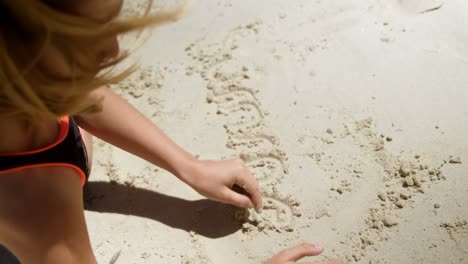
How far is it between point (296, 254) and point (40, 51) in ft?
2.20

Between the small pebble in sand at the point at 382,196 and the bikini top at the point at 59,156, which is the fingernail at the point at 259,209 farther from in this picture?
the bikini top at the point at 59,156

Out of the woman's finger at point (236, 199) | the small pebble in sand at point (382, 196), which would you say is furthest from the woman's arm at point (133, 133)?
the small pebble in sand at point (382, 196)

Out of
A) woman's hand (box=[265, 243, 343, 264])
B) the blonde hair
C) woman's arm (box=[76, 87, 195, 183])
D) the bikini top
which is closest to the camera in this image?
the blonde hair

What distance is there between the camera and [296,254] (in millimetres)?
1088

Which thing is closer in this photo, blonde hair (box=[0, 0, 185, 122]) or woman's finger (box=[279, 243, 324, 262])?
blonde hair (box=[0, 0, 185, 122])

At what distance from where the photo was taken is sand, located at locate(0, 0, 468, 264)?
1142mm

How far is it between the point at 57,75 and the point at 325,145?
74cm

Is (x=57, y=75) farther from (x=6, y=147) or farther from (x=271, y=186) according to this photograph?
(x=271, y=186)

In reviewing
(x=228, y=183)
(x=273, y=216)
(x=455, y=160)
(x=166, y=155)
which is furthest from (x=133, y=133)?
(x=455, y=160)

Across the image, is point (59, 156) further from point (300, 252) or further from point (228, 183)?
point (300, 252)

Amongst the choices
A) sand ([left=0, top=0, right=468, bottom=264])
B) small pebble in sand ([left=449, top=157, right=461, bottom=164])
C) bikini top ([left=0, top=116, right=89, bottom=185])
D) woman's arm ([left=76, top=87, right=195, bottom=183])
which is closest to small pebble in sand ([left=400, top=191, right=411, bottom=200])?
sand ([left=0, top=0, right=468, bottom=264])

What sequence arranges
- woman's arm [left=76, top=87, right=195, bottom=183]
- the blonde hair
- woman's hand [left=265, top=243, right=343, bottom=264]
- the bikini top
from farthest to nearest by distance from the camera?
woman's arm [left=76, top=87, right=195, bottom=183] → woman's hand [left=265, top=243, right=343, bottom=264] → the bikini top → the blonde hair

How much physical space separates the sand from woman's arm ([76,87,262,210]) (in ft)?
0.25

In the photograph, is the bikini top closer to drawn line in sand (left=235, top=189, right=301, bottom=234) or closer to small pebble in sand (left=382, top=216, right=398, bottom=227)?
drawn line in sand (left=235, top=189, right=301, bottom=234)
